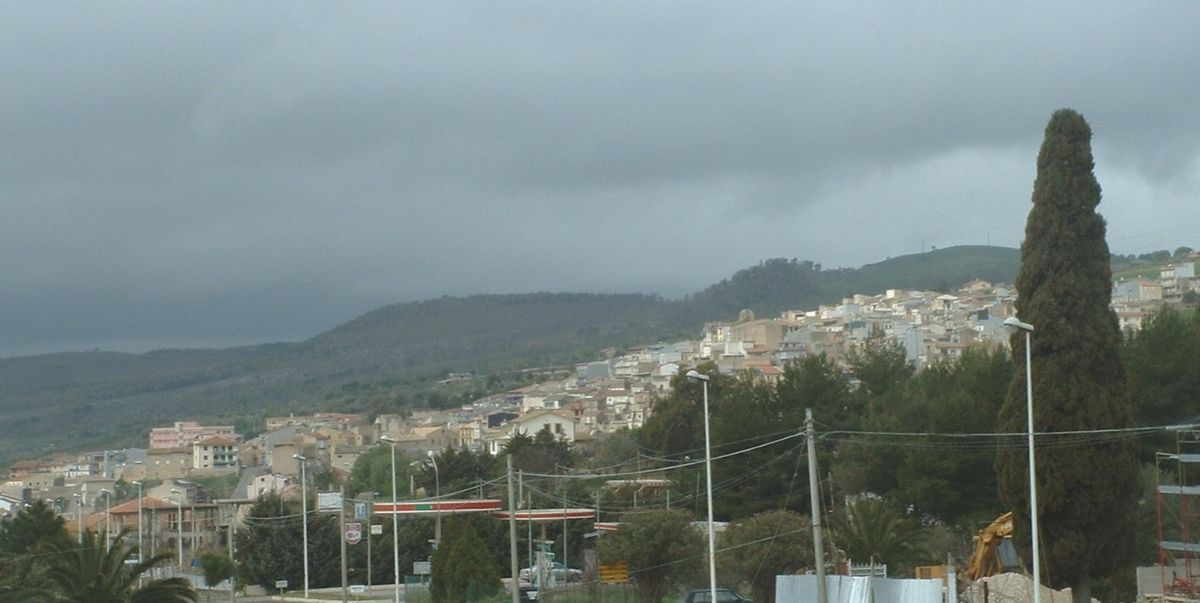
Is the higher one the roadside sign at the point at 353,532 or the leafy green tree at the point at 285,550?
the roadside sign at the point at 353,532

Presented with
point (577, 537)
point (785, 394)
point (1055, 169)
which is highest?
point (1055, 169)

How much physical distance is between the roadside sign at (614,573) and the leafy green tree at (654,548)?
18.6 inches

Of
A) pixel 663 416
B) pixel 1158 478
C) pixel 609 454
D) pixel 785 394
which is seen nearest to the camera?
pixel 1158 478

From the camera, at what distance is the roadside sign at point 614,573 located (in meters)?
55.8

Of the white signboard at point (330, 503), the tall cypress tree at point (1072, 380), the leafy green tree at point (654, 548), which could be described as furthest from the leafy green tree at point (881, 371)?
the tall cypress tree at point (1072, 380)

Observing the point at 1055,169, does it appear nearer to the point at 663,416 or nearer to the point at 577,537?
the point at 577,537

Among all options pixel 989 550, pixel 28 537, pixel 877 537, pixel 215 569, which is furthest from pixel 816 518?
pixel 28 537

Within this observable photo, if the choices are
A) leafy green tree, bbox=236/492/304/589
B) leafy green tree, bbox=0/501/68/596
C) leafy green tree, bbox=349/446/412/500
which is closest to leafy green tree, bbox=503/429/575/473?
leafy green tree, bbox=349/446/412/500

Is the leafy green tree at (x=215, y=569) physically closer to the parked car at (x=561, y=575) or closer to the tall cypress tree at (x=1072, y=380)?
the parked car at (x=561, y=575)

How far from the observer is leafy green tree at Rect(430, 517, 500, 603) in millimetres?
57125

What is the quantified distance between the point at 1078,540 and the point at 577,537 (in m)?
39.2

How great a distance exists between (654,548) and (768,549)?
4.54 meters

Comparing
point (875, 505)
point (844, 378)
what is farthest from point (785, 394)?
point (875, 505)

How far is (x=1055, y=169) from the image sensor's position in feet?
140
